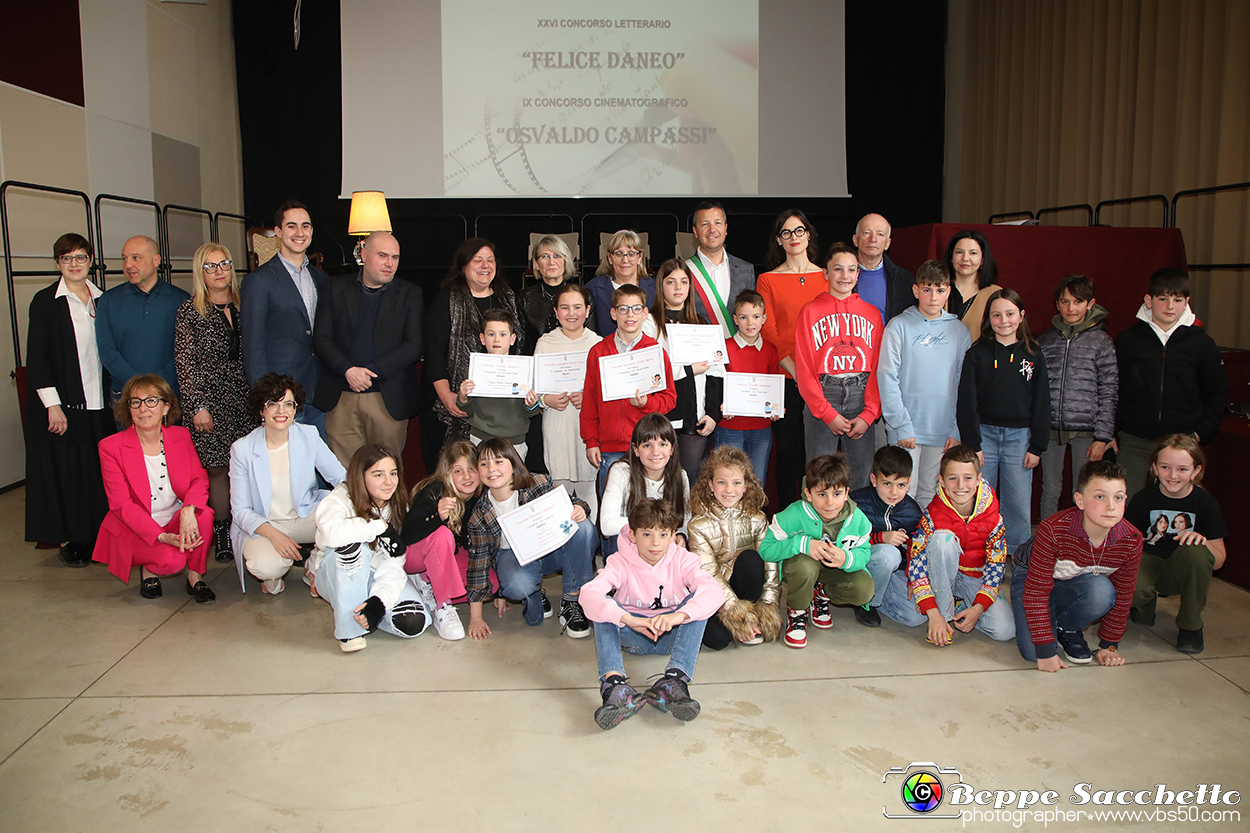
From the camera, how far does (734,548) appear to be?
3.40m

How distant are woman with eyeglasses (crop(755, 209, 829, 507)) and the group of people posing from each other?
0.02m

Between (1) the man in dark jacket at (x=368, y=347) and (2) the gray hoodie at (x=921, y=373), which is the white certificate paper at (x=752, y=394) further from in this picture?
(1) the man in dark jacket at (x=368, y=347)

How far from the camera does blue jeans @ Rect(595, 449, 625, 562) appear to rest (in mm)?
3547

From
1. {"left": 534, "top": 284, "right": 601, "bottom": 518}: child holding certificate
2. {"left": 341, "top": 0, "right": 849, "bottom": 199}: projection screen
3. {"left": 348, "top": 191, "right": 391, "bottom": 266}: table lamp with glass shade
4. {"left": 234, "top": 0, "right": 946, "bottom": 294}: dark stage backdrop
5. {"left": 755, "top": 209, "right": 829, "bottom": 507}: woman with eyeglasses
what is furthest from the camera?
{"left": 234, "top": 0, "right": 946, "bottom": 294}: dark stage backdrop

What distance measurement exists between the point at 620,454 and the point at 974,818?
2.04 metres

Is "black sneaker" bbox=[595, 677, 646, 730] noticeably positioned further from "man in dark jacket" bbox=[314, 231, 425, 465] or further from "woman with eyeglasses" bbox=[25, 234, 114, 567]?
"woman with eyeglasses" bbox=[25, 234, 114, 567]

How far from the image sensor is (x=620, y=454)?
12.4 feet

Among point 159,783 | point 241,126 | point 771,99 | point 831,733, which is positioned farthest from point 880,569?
point 241,126

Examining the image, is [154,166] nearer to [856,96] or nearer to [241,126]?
[241,126]

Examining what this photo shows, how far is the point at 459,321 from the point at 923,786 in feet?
9.30

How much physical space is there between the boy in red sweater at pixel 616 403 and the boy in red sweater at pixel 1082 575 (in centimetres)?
165

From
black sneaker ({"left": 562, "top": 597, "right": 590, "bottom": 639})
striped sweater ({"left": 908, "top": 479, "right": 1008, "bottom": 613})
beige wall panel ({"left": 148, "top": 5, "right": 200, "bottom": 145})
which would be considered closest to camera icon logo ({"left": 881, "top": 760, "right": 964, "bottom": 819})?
striped sweater ({"left": 908, "top": 479, "right": 1008, "bottom": 613})

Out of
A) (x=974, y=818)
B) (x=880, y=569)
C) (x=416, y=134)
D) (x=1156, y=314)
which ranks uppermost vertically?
(x=416, y=134)

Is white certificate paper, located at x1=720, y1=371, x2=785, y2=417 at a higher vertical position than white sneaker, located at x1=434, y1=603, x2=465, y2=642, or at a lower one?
higher
